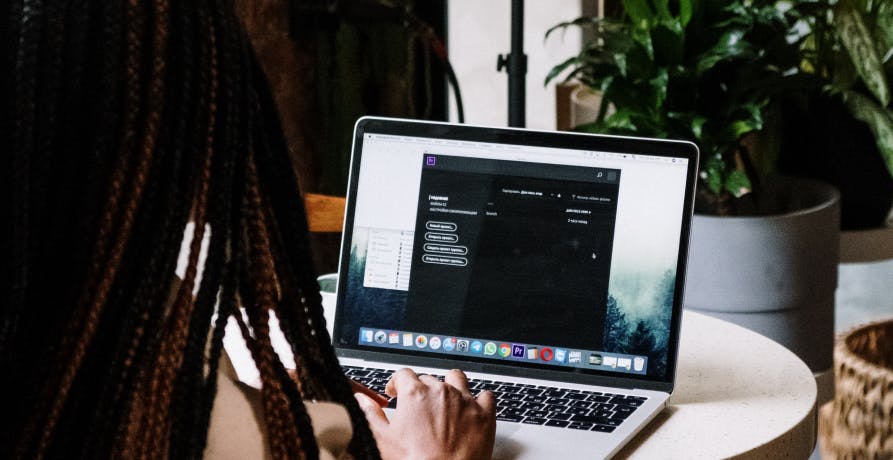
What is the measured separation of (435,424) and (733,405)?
294 mm

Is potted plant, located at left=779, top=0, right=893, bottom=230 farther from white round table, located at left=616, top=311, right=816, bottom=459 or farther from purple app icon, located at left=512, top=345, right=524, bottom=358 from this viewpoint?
purple app icon, located at left=512, top=345, right=524, bottom=358

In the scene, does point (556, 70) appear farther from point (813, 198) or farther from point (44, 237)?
point (44, 237)

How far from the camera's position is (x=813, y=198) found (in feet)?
6.13

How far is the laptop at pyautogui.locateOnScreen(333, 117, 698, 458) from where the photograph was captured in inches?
39.6

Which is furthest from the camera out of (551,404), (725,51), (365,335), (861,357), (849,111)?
(849,111)

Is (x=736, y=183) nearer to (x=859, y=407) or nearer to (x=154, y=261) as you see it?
(x=859, y=407)

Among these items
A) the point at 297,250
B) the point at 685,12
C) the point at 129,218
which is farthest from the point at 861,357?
the point at 129,218

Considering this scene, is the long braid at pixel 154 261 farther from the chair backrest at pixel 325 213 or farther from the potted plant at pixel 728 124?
the potted plant at pixel 728 124

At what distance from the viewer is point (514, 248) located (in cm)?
104

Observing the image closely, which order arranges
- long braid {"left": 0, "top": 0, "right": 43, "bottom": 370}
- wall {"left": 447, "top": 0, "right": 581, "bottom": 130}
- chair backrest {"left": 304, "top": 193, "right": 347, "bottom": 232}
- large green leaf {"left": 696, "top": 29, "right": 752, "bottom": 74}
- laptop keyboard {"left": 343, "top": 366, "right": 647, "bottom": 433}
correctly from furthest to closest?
1. wall {"left": 447, "top": 0, "right": 581, "bottom": 130}
2. large green leaf {"left": 696, "top": 29, "right": 752, "bottom": 74}
3. chair backrest {"left": 304, "top": 193, "right": 347, "bottom": 232}
4. laptop keyboard {"left": 343, "top": 366, "right": 647, "bottom": 433}
5. long braid {"left": 0, "top": 0, "right": 43, "bottom": 370}

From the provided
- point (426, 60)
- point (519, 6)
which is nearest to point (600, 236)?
point (519, 6)

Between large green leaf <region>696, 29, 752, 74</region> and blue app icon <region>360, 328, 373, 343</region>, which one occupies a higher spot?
large green leaf <region>696, 29, 752, 74</region>

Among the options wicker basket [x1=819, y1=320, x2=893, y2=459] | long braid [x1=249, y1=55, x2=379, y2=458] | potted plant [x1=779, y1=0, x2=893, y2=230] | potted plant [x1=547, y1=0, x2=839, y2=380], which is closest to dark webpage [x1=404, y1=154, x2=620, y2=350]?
long braid [x1=249, y1=55, x2=379, y2=458]

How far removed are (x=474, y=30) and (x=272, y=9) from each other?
0.95 metres
